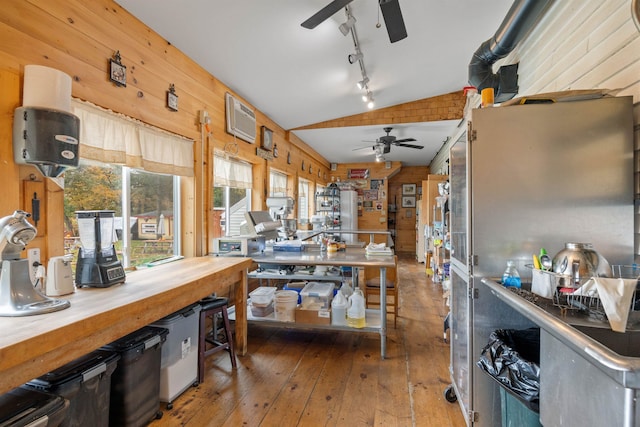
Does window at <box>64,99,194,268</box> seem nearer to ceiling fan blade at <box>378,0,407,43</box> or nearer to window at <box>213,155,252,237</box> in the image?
window at <box>213,155,252,237</box>

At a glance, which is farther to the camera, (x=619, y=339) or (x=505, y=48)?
(x=505, y=48)

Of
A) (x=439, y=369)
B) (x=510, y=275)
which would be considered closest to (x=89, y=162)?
(x=510, y=275)

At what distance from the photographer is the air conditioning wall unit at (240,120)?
367 centimetres

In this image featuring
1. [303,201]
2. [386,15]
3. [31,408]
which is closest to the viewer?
[31,408]

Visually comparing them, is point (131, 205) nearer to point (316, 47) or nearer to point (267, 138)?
point (316, 47)

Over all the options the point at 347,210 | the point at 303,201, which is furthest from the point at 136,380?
the point at 347,210

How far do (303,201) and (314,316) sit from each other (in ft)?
16.2

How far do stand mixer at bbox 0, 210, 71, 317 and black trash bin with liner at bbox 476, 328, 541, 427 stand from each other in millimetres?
1957

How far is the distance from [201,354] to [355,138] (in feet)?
16.9

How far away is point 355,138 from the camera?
6414 millimetres

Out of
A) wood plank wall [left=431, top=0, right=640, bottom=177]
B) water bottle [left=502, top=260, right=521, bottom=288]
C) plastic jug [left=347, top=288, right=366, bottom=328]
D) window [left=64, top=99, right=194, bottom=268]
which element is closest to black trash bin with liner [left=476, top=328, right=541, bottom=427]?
water bottle [left=502, top=260, right=521, bottom=288]

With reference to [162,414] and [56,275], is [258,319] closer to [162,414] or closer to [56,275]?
[162,414]

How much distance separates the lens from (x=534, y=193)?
151 centimetres

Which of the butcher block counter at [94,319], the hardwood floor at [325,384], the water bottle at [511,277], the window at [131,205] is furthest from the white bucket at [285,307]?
the water bottle at [511,277]
